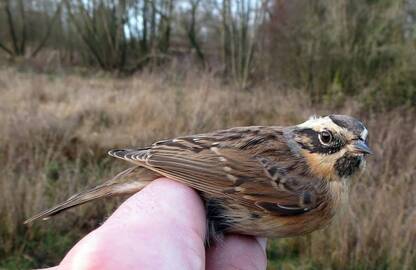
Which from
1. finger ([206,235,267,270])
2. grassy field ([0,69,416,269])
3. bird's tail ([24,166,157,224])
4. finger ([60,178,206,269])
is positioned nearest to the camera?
finger ([60,178,206,269])

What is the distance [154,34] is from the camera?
67.3 ft

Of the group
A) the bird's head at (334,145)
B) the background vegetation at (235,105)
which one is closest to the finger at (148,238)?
the bird's head at (334,145)

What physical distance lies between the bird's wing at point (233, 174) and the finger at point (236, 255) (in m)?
0.16

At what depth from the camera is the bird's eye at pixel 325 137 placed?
2113mm

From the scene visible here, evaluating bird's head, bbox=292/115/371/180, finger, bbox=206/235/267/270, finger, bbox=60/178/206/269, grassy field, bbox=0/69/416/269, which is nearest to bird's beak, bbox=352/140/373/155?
bird's head, bbox=292/115/371/180

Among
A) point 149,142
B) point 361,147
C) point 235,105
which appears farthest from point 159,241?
point 235,105

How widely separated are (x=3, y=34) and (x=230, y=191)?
2375 centimetres

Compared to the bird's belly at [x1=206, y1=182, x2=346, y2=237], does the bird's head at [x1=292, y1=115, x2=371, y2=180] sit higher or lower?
higher

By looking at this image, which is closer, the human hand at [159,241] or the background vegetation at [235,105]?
the human hand at [159,241]

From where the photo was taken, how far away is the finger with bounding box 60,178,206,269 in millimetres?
1249

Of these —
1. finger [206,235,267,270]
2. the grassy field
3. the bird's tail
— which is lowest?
the grassy field

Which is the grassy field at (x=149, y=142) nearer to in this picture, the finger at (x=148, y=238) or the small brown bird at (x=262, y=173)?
the small brown bird at (x=262, y=173)

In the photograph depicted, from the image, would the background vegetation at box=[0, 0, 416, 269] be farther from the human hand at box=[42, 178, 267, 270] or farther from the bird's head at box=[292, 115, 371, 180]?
the human hand at box=[42, 178, 267, 270]

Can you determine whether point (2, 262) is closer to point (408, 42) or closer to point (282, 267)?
point (282, 267)
